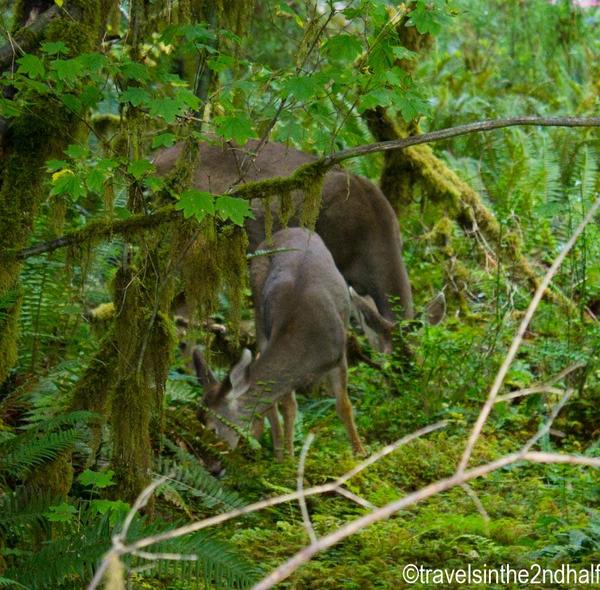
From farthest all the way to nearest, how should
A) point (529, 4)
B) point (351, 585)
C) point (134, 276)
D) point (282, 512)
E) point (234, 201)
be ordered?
point (529, 4)
point (282, 512)
point (134, 276)
point (351, 585)
point (234, 201)

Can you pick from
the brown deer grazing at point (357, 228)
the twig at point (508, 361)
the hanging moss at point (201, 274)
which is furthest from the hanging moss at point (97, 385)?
the brown deer grazing at point (357, 228)

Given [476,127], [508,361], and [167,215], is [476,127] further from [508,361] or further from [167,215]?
[508,361]

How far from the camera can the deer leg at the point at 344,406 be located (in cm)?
752

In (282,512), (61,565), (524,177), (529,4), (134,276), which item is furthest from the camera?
(529,4)

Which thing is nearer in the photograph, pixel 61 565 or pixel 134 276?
pixel 61 565

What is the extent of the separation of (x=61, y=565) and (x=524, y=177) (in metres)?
9.29

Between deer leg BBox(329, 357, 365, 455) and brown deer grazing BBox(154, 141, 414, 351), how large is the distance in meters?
1.79

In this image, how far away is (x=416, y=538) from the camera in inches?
206

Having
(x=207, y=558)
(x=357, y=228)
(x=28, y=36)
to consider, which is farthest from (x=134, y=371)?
(x=357, y=228)

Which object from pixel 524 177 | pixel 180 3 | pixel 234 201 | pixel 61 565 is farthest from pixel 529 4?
pixel 61 565

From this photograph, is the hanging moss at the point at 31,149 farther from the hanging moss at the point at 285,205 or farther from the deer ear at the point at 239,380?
the deer ear at the point at 239,380

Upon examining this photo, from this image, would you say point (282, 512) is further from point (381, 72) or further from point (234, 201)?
point (381, 72)

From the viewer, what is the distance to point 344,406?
24.8 feet

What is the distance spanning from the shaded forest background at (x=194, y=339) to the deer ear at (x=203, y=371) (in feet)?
0.56
